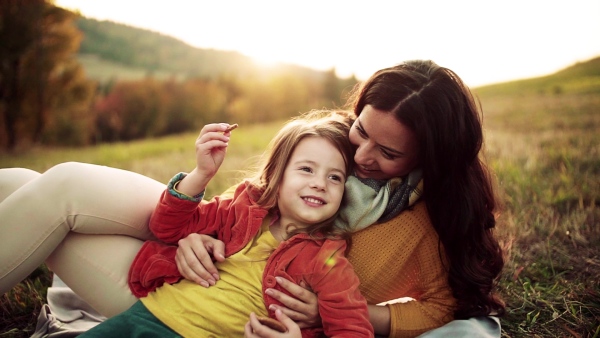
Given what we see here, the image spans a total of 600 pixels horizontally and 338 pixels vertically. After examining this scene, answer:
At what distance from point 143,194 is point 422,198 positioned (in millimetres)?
1234

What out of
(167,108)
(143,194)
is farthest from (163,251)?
(167,108)

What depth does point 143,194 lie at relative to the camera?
2049 mm

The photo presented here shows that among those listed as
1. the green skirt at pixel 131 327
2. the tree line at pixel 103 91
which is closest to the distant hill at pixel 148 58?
the tree line at pixel 103 91

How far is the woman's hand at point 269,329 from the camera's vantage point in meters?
1.65

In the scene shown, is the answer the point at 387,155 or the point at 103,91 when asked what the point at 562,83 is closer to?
the point at 387,155

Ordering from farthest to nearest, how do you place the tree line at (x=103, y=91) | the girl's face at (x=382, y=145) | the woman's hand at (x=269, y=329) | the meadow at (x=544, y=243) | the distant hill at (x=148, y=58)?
the distant hill at (x=148, y=58) → the tree line at (x=103, y=91) → the meadow at (x=544, y=243) → the girl's face at (x=382, y=145) → the woman's hand at (x=269, y=329)

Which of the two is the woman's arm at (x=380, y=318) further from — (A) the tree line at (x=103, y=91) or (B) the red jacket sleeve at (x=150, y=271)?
(A) the tree line at (x=103, y=91)

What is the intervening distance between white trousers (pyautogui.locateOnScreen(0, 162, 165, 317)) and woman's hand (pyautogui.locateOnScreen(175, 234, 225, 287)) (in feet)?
0.82

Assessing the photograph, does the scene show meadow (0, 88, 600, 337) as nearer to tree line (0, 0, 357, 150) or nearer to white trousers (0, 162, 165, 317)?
white trousers (0, 162, 165, 317)

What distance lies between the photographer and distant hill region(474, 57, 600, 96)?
1467cm

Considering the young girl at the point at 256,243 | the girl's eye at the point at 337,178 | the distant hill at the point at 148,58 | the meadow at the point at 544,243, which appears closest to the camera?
the young girl at the point at 256,243

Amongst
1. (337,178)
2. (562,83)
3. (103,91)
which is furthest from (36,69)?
(103,91)

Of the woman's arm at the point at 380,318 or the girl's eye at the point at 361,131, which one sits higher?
the girl's eye at the point at 361,131

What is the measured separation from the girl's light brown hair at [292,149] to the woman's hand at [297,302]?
0.24 metres
